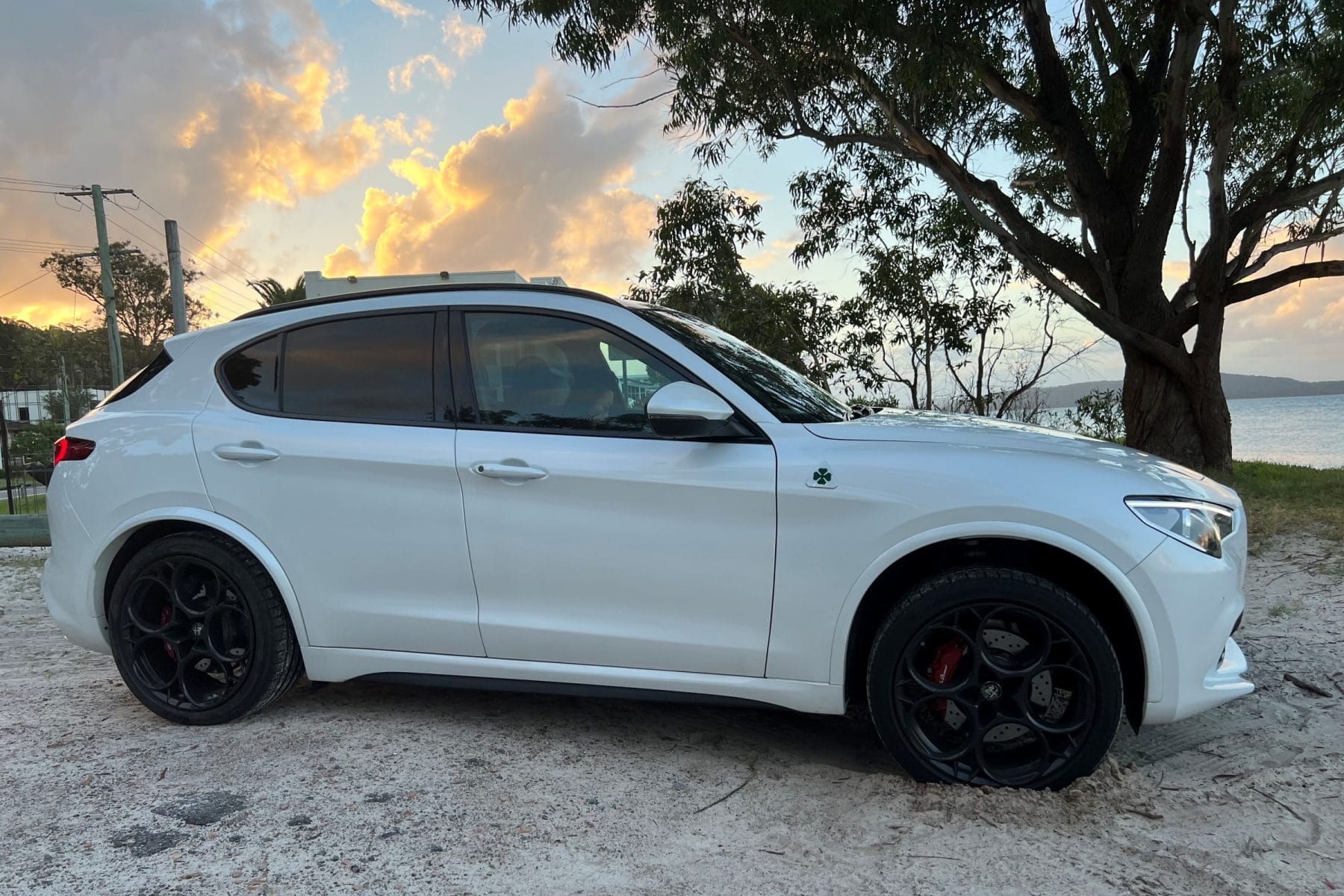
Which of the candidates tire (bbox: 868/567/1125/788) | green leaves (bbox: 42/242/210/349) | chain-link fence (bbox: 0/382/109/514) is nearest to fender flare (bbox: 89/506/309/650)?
chain-link fence (bbox: 0/382/109/514)

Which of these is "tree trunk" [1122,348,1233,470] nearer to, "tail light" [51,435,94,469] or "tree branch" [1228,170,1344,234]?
"tree branch" [1228,170,1344,234]

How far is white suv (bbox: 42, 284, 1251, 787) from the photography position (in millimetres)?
2896

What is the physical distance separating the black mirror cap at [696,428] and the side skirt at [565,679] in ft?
2.69

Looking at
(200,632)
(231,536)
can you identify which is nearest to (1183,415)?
(231,536)

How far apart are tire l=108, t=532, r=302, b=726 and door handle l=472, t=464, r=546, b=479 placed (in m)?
1.06

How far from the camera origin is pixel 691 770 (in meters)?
3.27

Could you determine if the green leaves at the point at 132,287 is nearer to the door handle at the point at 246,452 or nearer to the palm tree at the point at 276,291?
the palm tree at the point at 276,291

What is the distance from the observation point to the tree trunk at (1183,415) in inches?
412

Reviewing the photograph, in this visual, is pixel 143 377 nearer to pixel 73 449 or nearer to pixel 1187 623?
pixel 73 449

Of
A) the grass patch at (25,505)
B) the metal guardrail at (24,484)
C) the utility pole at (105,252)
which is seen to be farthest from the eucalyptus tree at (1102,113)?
the utility pole at (105,252)

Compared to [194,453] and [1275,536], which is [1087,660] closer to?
[194,453]

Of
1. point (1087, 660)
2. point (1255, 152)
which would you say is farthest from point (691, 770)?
point (1255, 152)

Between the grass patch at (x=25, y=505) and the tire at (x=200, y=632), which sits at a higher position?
the tire at (x=200, y=632)

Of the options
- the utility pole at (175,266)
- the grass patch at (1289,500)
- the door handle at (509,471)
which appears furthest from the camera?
the utility pole at (175,266)
